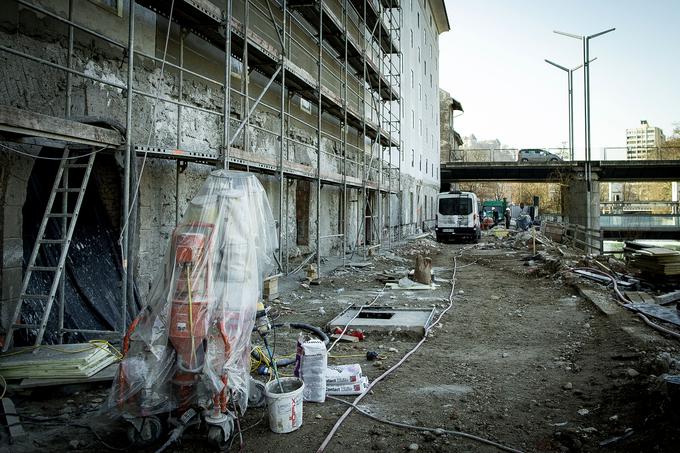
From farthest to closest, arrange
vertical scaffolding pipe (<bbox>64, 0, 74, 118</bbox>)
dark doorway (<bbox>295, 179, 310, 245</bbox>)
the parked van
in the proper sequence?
the parked van → dark doorway (<bbox>295, 179, 310, 245</bbox>) → vertical scaffolding pipe (<bbox>64, 0, 74, 118</bbox>)

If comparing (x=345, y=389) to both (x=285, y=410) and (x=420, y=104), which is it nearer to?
(x=285, y=410)

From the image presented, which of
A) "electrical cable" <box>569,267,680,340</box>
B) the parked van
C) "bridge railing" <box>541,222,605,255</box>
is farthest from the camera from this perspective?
the parked van

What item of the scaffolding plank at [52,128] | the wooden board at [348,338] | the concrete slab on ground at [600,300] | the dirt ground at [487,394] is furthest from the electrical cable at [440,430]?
the concrete slab on ground at [600,300]

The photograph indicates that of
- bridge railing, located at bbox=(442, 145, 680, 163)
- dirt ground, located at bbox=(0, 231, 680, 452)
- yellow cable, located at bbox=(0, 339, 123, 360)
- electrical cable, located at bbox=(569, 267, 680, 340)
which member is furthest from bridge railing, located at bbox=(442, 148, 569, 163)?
yellow cable, located at bbox=(0, 339, 123, 360)

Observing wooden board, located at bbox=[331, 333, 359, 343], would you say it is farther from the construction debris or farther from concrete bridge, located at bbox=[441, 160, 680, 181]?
concrete bridge, located at bbox=[441, 160, 680, 181]

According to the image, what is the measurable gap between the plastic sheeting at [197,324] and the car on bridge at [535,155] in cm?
3822

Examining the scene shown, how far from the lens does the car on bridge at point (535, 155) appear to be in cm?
3852

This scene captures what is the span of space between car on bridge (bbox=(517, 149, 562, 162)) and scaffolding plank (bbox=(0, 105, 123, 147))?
3740 centimetres

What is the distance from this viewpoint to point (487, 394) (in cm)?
466

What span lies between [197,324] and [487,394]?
296 cm

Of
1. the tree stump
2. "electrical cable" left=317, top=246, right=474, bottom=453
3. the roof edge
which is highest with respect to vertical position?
the roof edge

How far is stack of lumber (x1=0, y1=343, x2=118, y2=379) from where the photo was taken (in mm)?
4430

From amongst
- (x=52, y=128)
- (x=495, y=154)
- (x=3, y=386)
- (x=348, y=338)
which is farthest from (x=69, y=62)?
(x=495, y=154)

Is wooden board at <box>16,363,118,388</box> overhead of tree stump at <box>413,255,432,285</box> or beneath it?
beneath
